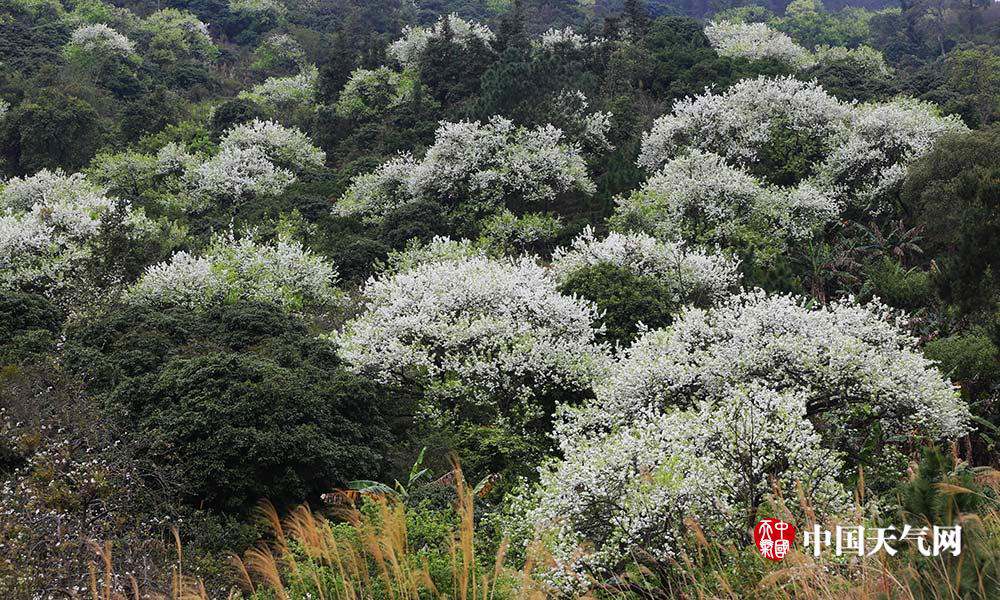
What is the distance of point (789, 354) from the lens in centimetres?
1570

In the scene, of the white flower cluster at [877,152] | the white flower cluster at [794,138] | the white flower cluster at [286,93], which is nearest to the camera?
the white flower cluster at [794,138]

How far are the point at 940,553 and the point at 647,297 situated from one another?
19.9 metres

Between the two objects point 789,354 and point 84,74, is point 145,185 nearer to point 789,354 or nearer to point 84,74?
point 84,74

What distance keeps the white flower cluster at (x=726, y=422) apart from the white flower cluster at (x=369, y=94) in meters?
43.2

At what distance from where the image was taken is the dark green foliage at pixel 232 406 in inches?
597

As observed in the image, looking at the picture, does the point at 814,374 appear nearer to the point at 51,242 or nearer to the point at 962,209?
the point at 962,209

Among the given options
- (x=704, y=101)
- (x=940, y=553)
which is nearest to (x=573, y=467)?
(x=940, y=553)

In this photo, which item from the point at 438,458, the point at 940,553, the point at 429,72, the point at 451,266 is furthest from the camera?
the point at 429,72

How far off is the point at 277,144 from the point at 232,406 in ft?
128

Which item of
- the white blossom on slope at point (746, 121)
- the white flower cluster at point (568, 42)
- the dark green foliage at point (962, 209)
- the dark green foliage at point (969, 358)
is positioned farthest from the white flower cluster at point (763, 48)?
the dark green foliage at point (969, 358)

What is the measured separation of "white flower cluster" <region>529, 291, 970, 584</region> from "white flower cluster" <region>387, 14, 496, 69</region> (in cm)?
4730

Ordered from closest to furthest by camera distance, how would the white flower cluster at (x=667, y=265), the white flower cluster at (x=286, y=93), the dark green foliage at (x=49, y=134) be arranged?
the white flower cluster at (x=667, y=265)
the dark green foliage at (x=49, y=134)
the white flower cluster at (x=286, y=93)

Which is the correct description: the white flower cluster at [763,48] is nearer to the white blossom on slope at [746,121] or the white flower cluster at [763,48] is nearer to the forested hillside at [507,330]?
the forested hillside at [507,330]

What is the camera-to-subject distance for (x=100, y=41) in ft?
222
